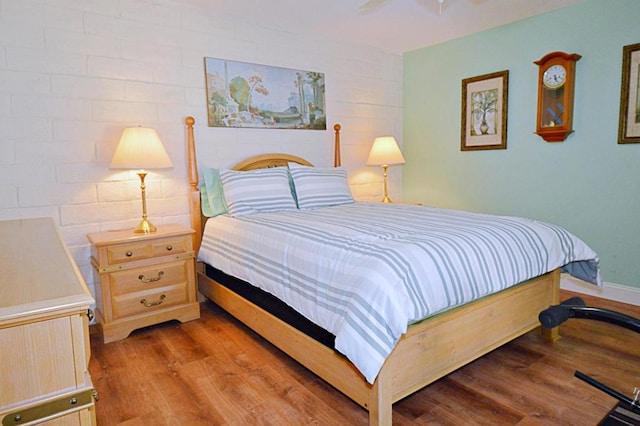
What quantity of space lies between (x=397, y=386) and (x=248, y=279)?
1.15m

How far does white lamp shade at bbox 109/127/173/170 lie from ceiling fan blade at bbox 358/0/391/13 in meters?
1.85

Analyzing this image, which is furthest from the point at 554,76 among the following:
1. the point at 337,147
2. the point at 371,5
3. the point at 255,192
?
the point at 255,192

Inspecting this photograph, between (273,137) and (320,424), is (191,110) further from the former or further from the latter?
(320,424)

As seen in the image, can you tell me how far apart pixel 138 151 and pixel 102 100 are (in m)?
0.53

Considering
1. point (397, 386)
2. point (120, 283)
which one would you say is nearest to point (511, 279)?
point (397, 386)

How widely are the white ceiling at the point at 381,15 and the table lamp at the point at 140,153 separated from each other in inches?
45.6

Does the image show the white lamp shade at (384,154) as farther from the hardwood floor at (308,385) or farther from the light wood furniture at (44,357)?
the light wood furniture at (44,357)

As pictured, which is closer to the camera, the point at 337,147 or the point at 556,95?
the point at 556,95

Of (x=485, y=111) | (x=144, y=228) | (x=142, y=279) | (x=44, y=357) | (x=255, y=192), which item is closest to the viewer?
(x=44, y=357)

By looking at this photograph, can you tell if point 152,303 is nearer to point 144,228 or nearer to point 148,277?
point 148,277

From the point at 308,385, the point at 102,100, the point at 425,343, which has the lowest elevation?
the point at 308,385

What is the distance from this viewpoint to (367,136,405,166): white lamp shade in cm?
417

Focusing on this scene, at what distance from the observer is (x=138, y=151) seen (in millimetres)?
2707

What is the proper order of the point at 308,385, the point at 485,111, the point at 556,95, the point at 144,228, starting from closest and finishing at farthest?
the point at 308,385 < the point at 144,228 < the point at 556,95 < the point at 485,111
